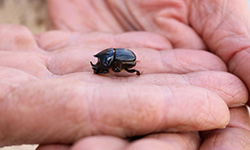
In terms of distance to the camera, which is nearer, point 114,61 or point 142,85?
point 142,85

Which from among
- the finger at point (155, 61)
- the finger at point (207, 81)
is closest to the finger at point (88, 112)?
the finger at point (207, 81)

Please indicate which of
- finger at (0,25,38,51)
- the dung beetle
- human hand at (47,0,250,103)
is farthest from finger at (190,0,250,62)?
finger at (0,25,38,51)

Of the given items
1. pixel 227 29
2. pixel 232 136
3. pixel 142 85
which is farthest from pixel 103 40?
pixel 232 136

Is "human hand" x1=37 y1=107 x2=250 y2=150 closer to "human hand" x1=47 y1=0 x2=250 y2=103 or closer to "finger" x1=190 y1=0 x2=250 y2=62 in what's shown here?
Result: "human hand" x1=47 y1=0 x2=250 y2=103

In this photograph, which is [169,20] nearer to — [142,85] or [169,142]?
[142,85]

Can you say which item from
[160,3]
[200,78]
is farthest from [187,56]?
[160,3]

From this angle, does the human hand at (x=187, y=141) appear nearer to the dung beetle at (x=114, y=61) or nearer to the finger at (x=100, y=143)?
the finger at (x=100, y=143)
